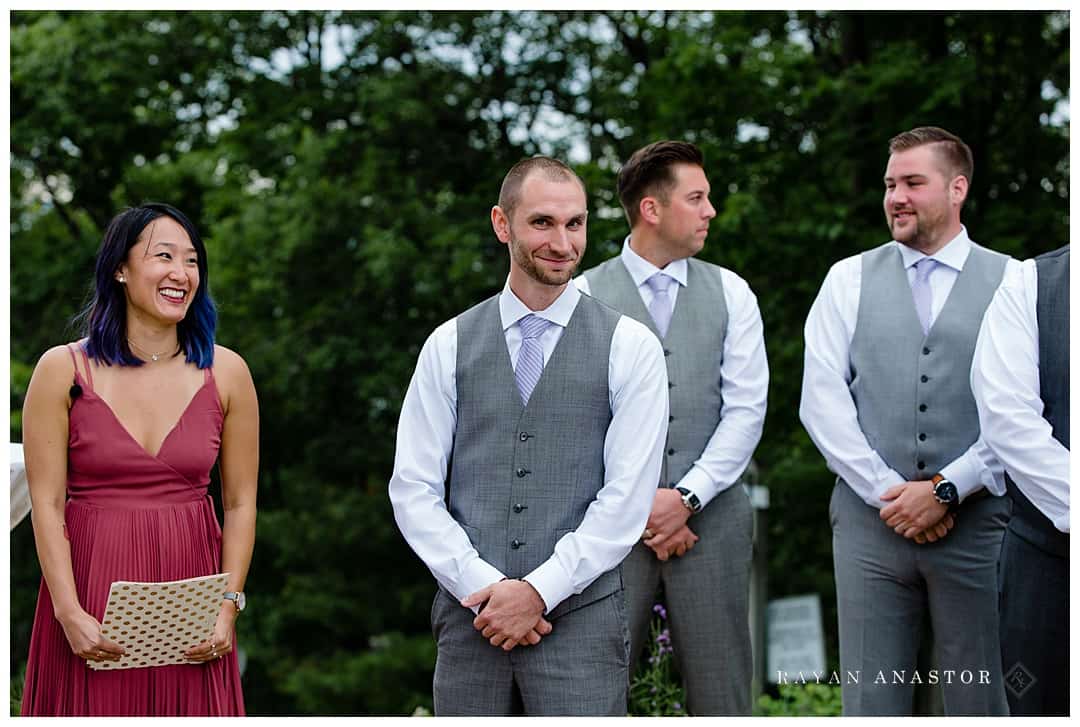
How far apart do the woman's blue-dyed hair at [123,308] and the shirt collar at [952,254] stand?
220cm

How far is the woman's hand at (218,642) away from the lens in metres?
3.36

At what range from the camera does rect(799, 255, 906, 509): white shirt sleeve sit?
13.3 ft

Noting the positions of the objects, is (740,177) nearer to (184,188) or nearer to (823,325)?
(823,325)

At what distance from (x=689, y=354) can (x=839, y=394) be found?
19.1 inches

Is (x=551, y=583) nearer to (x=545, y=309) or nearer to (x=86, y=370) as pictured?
(x=545, y=309)

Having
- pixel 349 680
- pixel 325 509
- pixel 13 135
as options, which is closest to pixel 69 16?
pixel 13 135

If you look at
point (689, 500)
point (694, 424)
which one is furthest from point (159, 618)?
point (694, 424)

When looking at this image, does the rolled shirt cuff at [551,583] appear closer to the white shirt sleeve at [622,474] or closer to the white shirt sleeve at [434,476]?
the white shirt sleeve at [622,474]

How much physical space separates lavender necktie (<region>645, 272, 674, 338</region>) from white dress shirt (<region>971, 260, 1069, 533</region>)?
3.30 feet

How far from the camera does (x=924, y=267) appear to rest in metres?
4.22

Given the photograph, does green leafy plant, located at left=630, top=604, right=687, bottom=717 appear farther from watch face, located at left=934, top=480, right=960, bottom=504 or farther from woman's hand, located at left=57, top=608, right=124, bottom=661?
woman's hand, located at left=57, top=608, right=124, bottom=661

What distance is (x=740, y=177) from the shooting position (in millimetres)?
9508

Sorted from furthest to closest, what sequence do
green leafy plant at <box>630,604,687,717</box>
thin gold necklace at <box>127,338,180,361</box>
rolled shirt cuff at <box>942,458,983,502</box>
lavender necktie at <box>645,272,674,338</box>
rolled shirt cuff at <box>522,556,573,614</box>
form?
green leafy plant at <box>630,604,687,717</box>, lavender necktie at <box>645,272,674,338</box>, rolled shirt cuff at <box>942,458,983,502</box>, thin gold necklace at <box>127,338,180,361</box>, rolled shirt cuff at <box>522,556,573,614</box>

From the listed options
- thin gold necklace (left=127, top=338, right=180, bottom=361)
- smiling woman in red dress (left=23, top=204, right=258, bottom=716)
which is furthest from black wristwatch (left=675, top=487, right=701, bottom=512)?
thin gold necklace (left=127, top=338, right=180, bottom=361)
